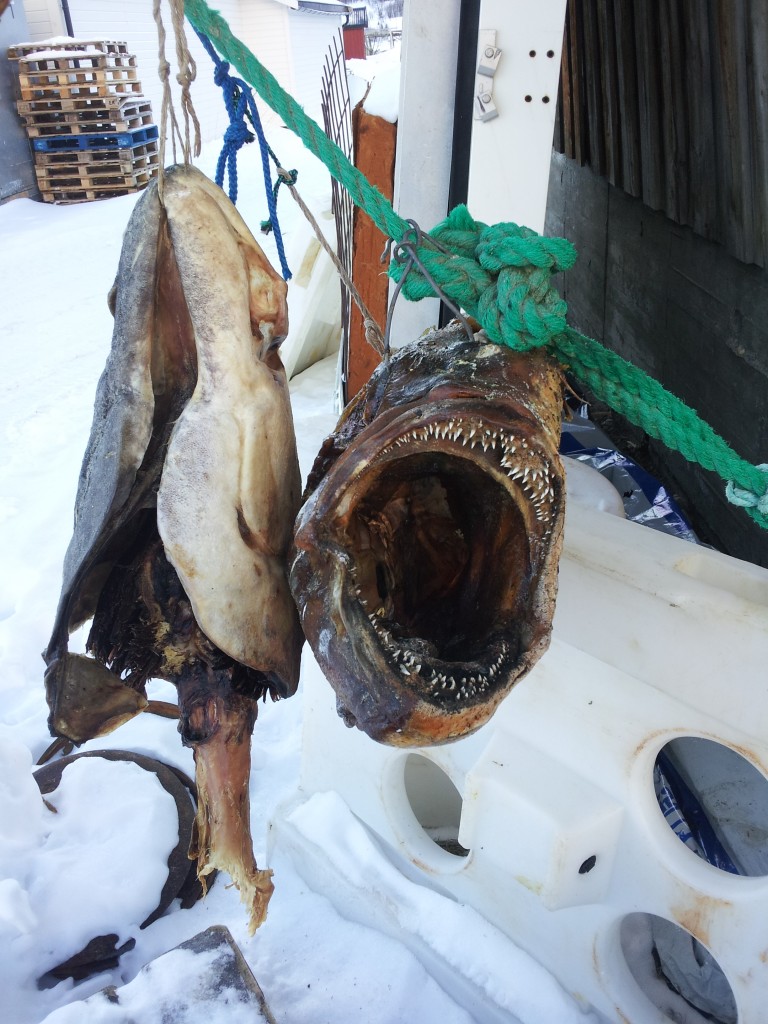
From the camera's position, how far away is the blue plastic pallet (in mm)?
11977

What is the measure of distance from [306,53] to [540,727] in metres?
27.7

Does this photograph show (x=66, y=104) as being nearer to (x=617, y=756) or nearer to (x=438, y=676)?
(x=617, y=756)

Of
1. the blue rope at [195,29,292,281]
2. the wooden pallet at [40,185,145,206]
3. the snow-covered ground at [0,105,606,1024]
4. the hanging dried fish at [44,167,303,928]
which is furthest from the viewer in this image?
the wooden pallet at [40,185,145,206]

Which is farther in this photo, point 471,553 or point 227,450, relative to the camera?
point 471,553

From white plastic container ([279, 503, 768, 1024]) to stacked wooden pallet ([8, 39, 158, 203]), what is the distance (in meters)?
12.1

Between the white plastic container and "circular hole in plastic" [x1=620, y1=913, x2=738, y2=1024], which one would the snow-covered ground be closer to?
the white plastic container

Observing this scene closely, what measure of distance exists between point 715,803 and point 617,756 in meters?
0.94

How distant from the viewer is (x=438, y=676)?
1.30 m

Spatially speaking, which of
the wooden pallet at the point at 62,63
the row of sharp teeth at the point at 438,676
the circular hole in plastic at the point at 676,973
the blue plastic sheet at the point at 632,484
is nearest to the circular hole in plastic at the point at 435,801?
the circular hole in plastic at the point at 676,973

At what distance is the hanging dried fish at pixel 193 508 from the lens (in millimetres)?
1390

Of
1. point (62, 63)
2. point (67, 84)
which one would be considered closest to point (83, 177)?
point (67, 84)

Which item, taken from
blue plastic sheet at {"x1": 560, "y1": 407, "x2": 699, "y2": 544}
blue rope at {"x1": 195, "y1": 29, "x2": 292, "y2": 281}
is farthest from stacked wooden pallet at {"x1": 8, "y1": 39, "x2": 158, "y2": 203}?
blue rope at {"x1": 195, "y1": 29, "x2": 292, "y2": 281}

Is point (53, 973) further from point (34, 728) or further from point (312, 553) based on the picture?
point (312, 553)

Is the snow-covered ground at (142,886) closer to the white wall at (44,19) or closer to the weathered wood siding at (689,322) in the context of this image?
the weathered wood siding at (689,322)
